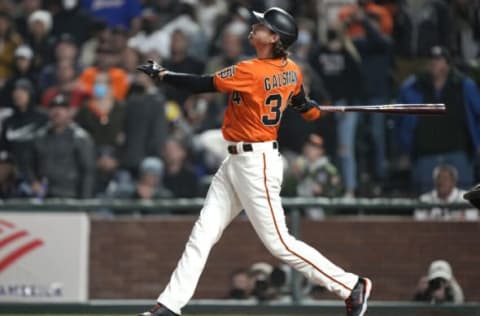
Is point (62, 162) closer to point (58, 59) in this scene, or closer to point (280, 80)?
point (58, 59)

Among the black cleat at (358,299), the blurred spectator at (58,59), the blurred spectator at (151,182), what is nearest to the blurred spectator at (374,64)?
the blurred spectator at (151,182)

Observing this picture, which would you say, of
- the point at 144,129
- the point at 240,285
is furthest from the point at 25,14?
the point at 240,285

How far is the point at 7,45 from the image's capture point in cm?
1455

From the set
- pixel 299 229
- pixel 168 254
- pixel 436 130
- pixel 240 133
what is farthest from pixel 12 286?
pixel 436 130

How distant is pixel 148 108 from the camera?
13102 millimetres

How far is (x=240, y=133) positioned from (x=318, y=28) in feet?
20.2

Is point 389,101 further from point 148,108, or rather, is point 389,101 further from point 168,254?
point 168,254

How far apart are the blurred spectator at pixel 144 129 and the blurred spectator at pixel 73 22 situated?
81.0 inches

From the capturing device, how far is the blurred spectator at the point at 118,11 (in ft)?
49.2

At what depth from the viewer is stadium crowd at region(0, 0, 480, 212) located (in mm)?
12438

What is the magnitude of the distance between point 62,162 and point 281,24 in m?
4.78

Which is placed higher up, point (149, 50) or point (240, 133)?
point (149, 50)

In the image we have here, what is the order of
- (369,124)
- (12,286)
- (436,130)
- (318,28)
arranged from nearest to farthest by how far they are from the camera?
(12,286) → (436,130) → (369,124) → (318,28)

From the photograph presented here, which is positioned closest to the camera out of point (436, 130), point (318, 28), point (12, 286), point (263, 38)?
point (263, 38)
